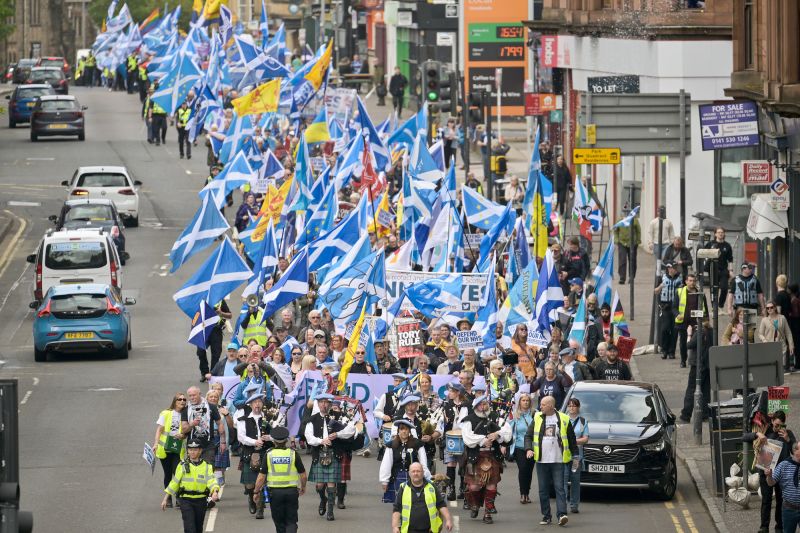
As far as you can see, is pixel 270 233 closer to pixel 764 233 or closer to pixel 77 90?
pixel 764 233

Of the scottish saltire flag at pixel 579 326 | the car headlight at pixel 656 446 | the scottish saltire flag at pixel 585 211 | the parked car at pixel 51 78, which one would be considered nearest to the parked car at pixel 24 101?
the parked car at pixel 51 78

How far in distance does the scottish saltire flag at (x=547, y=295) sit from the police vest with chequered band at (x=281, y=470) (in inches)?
322

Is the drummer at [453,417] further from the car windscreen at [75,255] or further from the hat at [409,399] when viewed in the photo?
the car windscreen at [75,255]

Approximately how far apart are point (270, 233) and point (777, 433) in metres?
12.2

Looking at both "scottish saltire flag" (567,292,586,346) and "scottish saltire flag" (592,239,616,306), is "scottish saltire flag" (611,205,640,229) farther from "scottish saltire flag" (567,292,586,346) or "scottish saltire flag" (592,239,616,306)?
"scottish saltire flag" (567,292,586,346)

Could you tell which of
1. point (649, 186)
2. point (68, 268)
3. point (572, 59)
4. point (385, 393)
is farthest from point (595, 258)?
point (385, 393)

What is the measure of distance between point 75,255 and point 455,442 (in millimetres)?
16501

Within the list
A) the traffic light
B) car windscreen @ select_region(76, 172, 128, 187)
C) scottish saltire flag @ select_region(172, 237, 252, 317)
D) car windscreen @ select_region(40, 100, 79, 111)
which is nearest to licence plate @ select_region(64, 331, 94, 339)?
scottish saltire flag @ select_region(172, 237, 252, 317)

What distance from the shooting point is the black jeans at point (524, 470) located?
23.1m

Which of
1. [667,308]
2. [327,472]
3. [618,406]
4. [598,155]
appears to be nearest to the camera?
[327,472]

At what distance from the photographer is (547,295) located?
28156 millimetres

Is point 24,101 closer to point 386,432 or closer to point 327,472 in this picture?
point 386,432

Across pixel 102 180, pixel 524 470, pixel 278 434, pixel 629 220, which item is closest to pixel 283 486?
pixel 278 434

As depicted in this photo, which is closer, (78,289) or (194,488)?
(194,488)
